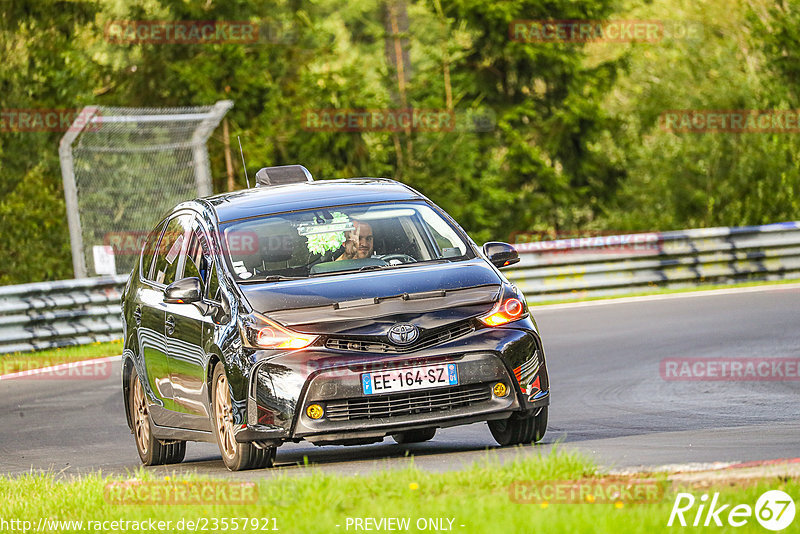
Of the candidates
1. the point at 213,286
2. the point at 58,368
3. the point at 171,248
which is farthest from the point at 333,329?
the point at 58,368

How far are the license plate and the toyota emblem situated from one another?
6.0 inches

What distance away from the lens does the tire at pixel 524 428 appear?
8766 mm

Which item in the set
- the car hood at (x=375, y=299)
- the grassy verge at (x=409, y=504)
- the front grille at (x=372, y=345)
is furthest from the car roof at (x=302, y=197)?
the grassy verge at (x=409, y=504)

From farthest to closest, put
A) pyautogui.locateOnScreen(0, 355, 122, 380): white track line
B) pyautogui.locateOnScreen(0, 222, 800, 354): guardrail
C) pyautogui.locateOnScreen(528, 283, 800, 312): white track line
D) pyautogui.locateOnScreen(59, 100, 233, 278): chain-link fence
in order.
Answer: pyautogui.locateOnScreen(0, 222, 800, 354): guardrail → pyautogui.locateOnScreen(528, 283, 800, 312): white track line → pyautogui.locateOnScreen(59, 100, 233, 278): chain-link fence → pyautogui.locateOnScreen(0, 355, 122, 380): white track line

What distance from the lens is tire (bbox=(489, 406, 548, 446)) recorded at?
28.8ft

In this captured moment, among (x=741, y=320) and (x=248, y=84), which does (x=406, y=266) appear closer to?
(x=741, y=320)

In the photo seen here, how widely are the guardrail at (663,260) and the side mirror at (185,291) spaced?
43.7ft

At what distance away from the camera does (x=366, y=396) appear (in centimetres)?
804

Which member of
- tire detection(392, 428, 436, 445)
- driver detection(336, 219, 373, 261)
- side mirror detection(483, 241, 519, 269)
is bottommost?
tire detection(392, 428, 436, 445)

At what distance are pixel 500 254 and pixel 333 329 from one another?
1740 mm

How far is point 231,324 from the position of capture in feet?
27.7

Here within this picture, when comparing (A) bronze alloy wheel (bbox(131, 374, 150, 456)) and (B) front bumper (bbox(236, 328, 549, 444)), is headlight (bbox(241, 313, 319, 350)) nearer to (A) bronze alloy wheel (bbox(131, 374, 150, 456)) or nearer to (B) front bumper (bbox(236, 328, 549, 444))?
(B) front bumper (bbox(236, 328, 549, 444))

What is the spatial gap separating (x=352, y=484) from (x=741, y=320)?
36.5 ft

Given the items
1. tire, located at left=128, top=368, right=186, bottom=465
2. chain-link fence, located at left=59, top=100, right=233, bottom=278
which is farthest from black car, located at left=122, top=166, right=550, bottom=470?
chain-link fence, located at left=59, top=100, right=233, bottom=278
